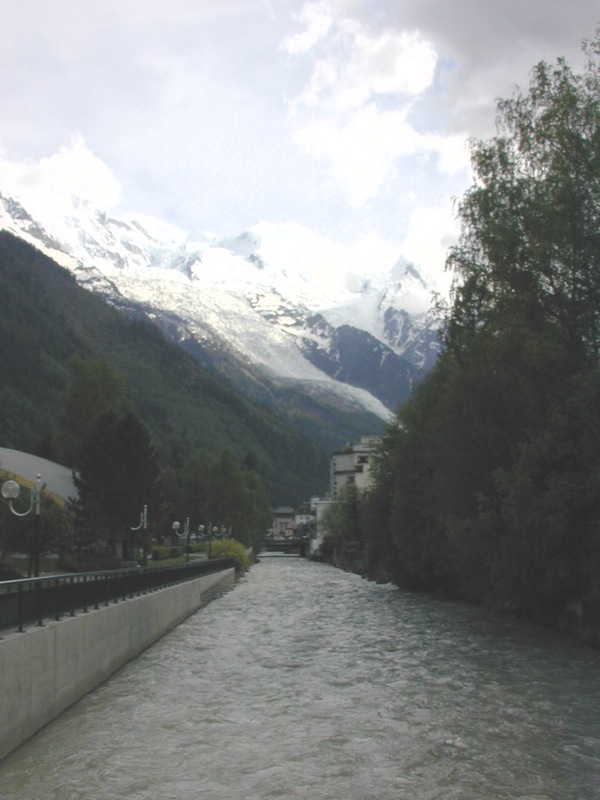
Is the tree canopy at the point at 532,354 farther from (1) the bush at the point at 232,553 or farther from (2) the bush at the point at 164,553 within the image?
(2) the bush at the point at 164,553

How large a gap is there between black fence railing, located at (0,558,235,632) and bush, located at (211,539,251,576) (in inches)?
2699

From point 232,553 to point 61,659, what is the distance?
89415 mm

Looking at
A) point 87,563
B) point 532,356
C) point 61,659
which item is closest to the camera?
point 61,659

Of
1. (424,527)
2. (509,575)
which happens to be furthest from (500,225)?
(424,527)

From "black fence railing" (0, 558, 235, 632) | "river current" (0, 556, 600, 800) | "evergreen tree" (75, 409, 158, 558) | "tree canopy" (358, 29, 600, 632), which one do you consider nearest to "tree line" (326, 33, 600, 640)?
"tree canopy" (358, 29, 600, 632)

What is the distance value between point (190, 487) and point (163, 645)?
129 meters

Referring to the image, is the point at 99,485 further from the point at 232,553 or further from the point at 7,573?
the point at 7,573

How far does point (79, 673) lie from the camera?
22.2m

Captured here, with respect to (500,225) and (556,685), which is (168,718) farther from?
(500,225)

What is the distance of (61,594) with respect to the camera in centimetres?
2172

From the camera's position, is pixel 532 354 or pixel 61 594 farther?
pixel 532 354

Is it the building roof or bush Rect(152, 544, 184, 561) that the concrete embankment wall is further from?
bush Rect(152, 544, 184, 561)

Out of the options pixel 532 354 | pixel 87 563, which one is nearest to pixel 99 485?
pixel 87 563

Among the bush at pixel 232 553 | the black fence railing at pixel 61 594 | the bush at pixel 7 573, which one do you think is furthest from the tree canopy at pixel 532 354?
the bush at pixel 232 553
